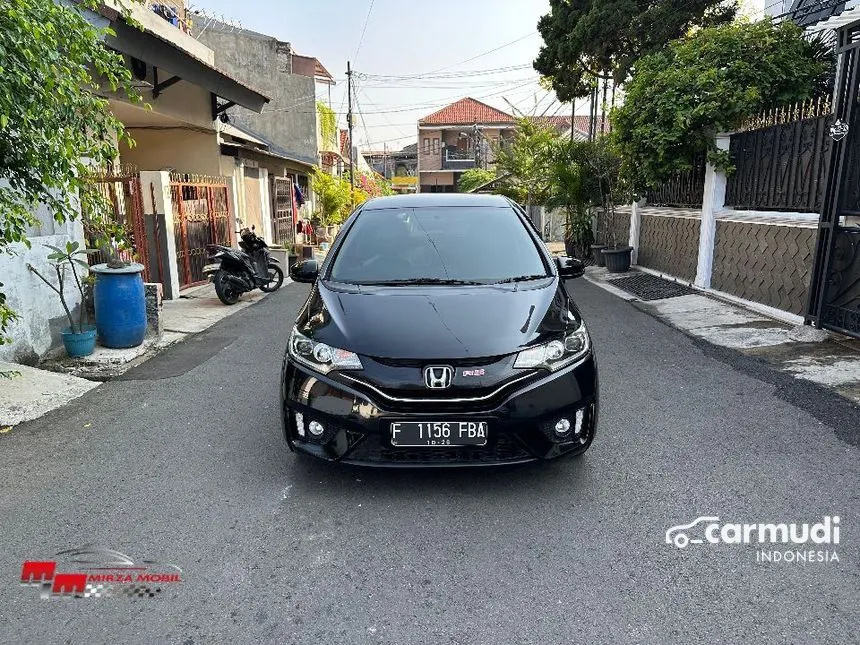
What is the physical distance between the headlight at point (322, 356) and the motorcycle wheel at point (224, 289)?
6637mm

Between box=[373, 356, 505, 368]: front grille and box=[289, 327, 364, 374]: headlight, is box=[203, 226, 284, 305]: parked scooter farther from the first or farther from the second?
box=[373, 356, 505, 368]: front grille

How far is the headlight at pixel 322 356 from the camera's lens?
10.1 ft

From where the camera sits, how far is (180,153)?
12633 mm

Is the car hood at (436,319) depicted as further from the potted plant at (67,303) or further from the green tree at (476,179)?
the green tree at (476,179)

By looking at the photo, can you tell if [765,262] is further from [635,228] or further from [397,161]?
[397,161]

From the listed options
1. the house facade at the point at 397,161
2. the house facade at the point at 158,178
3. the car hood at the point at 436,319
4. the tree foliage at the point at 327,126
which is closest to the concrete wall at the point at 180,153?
the house facade at the point at 158,178

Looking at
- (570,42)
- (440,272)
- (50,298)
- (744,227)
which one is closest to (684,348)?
(744,227)

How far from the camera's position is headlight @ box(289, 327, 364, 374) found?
3064 mm

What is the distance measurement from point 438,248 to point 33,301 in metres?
4.09

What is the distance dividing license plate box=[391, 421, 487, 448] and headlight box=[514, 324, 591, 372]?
0.39 metres

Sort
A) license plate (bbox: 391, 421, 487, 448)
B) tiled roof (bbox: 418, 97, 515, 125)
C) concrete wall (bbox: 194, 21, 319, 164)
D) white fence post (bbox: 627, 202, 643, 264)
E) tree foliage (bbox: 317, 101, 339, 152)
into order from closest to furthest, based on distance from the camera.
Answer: license plate (bbox: 391, 421, 487, 448), white fence post (bbox: 627, 202, 643, 264), concrete wall (bbox: 194, 21, 319, 164), tree foliage (bbox: 317, 101, 339, 152), tiled roof (bbox: 418, 97, 515, 125)

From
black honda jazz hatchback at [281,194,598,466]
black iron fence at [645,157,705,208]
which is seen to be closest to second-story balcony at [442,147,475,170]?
black iron fence at [645,157,705,208]

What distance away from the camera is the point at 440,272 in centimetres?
392

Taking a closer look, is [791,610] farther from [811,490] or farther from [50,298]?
[50,298]
